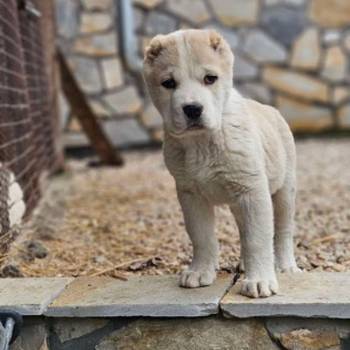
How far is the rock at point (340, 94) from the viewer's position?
25.2 ft

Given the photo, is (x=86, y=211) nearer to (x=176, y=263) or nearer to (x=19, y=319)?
(x=176, y=263)

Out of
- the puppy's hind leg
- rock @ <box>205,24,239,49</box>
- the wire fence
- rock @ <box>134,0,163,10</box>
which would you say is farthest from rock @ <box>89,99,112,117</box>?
the puppy's hind leg

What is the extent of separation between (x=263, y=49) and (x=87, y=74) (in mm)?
1890

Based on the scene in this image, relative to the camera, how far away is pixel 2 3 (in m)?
3.30

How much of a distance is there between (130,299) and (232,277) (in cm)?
38

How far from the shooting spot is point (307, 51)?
7.60 metres

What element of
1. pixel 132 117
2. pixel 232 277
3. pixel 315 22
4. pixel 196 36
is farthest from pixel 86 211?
pixel 315 22

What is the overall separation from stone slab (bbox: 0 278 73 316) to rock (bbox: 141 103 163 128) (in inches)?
198

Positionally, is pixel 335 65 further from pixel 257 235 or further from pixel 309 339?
pixel 309 339

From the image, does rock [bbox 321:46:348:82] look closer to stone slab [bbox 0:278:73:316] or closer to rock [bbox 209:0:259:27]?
rock [bbox 209:0:259:27]

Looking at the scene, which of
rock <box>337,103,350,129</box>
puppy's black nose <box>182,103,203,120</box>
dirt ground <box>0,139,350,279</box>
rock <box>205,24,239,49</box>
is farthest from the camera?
rock <box>337,103,350,129</box>

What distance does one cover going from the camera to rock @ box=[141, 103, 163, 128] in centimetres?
742

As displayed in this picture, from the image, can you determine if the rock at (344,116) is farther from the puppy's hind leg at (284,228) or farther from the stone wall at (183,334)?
the stone wall at (183,334)

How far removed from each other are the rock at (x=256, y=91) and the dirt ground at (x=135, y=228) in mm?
1932
